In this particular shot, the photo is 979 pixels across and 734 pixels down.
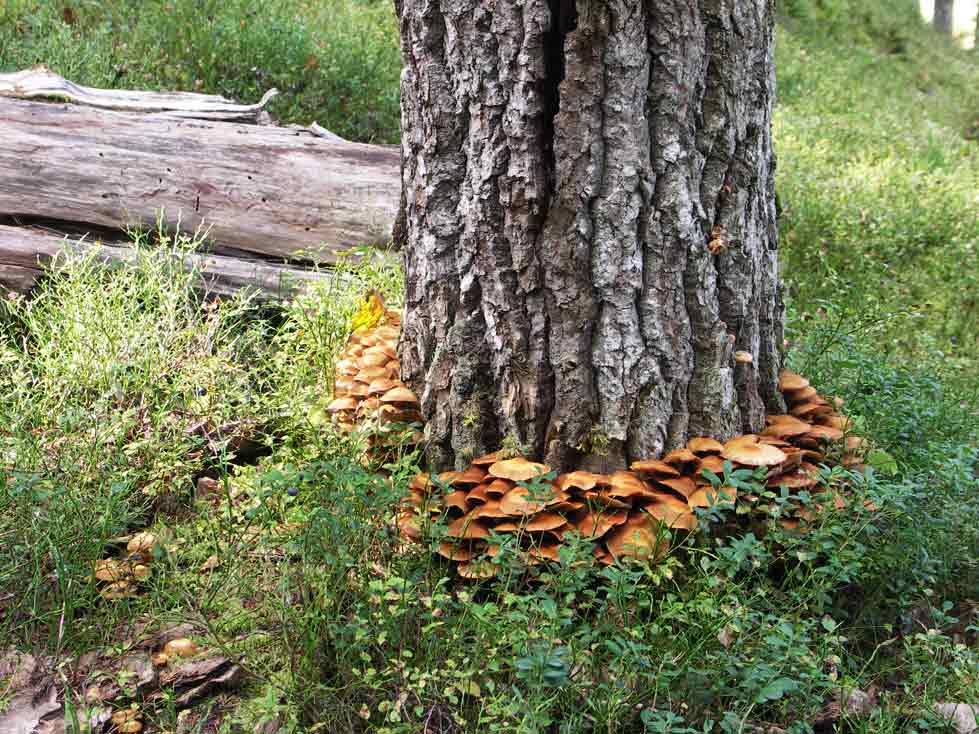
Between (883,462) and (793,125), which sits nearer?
(883,462)

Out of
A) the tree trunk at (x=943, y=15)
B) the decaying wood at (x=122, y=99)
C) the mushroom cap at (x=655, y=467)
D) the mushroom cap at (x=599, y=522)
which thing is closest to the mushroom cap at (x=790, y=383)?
the mushroom cap at (x=655, y=467)

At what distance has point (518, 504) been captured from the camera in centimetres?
268

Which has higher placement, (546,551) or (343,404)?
(343,404)

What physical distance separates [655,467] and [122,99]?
5173 millimetres

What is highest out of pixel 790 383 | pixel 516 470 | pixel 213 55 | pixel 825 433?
pixel 213 55

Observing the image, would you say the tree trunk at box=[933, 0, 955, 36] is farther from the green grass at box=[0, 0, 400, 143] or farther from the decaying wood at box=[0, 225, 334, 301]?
the decaying wood at box=[0, 225, 334, 301]

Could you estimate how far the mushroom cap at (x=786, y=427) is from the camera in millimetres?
3012

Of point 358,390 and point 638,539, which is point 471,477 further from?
point 358,390

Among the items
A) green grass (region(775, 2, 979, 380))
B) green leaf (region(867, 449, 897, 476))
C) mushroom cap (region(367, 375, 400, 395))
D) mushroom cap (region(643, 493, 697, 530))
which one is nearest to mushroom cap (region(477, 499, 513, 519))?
mushroom cap (region(643, 493, 697, 530))

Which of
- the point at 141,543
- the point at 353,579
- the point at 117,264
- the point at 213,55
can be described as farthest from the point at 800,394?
the point at 213,55

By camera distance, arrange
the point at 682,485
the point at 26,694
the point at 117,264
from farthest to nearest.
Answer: the point at 117,264, the point at 682,485, the point at 26,694

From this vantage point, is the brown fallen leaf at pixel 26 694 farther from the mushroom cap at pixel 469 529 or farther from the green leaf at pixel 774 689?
the green leaf at pixel 774 689

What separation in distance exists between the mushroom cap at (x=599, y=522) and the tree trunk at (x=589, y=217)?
0.85 feet

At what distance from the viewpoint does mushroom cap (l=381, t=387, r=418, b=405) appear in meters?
3.16
